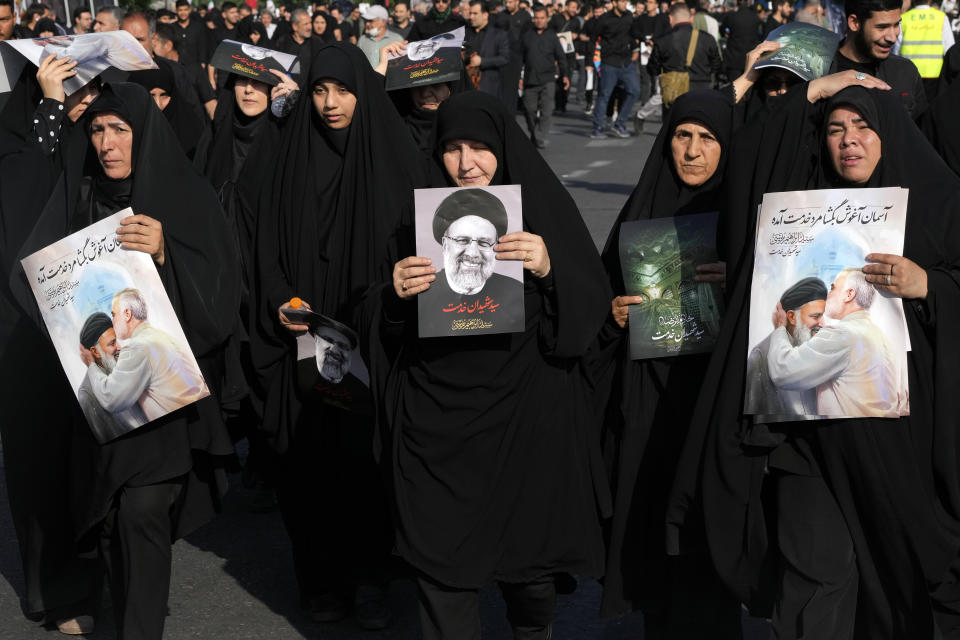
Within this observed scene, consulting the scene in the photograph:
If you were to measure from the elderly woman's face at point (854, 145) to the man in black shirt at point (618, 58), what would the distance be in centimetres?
1465

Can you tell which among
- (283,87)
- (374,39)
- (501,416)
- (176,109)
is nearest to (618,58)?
(374,39)

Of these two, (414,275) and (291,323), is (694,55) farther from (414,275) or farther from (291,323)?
(414,275)

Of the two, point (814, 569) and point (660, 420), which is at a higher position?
point (660, 420)

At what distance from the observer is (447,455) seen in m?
3.48

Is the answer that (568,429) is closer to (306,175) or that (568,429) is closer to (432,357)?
(432,357)

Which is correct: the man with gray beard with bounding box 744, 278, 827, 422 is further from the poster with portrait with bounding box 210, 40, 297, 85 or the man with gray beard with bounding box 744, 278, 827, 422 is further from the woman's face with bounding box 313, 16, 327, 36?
the woman's face with bounding box 313, 16, 327, 36

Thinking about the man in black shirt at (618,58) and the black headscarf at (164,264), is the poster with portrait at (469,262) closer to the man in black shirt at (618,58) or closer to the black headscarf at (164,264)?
the black headscarf at (164,264)

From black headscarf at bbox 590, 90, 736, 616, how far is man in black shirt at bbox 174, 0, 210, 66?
45.3 feet

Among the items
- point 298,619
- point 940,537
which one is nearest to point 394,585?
point 298,619

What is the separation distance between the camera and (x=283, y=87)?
510 cm

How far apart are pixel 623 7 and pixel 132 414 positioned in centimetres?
1581

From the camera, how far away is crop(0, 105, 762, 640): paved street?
14.3 ft

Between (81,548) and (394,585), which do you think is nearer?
(81,548)

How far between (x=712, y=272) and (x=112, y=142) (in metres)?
1.68
